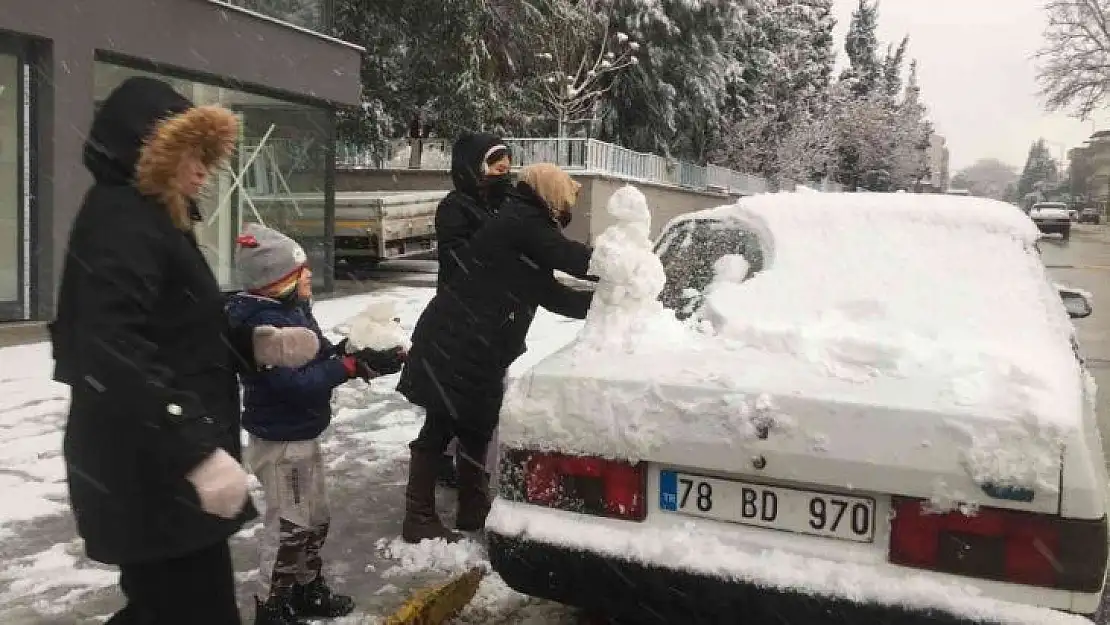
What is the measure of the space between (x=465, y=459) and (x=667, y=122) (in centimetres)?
2414

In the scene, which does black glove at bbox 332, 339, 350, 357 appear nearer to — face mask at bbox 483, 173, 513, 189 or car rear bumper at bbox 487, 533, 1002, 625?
car rear bumper at bbox 487, 533, 1002, 625

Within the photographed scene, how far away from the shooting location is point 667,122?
27250mm

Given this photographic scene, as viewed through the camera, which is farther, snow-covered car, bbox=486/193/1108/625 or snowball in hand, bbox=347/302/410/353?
snowball in hand, bbox=347/302/410/353

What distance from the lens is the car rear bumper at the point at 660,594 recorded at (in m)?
2.49

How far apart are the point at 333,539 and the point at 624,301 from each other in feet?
6.16

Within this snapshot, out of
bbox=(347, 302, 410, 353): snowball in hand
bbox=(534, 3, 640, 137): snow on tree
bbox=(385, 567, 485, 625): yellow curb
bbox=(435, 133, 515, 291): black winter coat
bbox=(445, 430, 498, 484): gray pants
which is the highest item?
bbox=(534, 3, 640, 137): snow on tree

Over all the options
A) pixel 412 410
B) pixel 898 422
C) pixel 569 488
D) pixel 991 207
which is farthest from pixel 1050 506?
pixel 412 410

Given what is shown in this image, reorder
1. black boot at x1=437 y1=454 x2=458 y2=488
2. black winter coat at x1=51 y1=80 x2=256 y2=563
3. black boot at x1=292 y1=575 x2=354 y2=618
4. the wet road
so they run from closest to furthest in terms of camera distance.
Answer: black winter coat at x1=51 y1=80 x2=256 y2=563
black boot at x1=292 y1=575 x2=354 y2=618
black boot at x1=437 y1=454 x2=458 y2=488
the wet road

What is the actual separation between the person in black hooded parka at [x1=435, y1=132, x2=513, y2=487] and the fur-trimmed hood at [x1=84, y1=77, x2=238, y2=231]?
2351mm

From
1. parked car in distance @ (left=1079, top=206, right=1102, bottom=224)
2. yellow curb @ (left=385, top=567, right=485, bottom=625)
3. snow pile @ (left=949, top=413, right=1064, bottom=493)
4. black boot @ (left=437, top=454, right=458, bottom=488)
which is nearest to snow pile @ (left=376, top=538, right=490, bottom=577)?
yellow curb @ (left=385, top=567, right=485, bottom=625)

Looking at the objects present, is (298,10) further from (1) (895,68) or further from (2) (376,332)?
(1) (895,68)

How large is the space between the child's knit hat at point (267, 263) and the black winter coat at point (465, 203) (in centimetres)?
145

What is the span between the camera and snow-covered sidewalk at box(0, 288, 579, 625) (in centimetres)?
345

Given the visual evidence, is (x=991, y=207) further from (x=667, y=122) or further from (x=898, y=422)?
(x=667, y=122)
